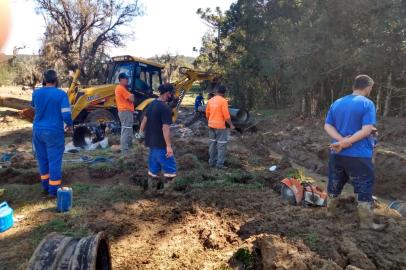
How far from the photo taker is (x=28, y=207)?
5.66 metres

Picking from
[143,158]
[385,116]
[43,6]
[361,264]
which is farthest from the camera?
[43,6]

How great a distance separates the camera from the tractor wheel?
497 inches

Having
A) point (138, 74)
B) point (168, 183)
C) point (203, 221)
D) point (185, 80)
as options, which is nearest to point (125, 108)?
point (168, 183)

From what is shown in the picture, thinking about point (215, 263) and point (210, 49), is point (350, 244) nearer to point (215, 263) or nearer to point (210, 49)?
point (215, 263)

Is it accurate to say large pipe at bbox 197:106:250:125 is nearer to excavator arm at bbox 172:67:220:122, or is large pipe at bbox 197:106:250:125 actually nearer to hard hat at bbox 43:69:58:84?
excavator arm at bbox 172:67:220:122

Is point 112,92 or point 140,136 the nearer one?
point 140,136

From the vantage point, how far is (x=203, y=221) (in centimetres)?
493

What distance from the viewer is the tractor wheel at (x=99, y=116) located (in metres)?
12.6

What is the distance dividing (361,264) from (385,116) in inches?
496

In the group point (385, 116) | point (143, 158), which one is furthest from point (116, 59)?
point (385, 116)

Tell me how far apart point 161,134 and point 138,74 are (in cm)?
782

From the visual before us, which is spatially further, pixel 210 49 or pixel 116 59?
pixel 210 49

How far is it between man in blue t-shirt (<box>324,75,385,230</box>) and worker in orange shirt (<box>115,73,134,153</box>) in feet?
19.2

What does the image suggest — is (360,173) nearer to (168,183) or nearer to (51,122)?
(168,183)
